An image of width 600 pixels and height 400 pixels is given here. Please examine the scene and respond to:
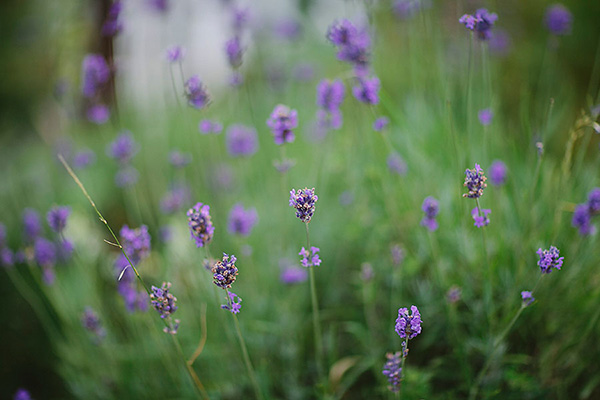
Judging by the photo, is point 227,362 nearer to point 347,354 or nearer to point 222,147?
point 347,354

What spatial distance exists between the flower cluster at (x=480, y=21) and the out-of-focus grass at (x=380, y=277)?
28 centimetres

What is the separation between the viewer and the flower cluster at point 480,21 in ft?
3.93

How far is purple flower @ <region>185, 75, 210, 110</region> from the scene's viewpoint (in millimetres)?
1467

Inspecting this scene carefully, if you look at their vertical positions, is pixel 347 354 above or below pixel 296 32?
below

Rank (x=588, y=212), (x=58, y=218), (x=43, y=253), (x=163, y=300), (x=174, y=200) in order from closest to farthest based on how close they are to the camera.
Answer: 1. (x=163, y=300)
2. (x=588, y=212)
3. (x=58, y=218)
4. (x=43, y=253)
5. (x=174, y=200)

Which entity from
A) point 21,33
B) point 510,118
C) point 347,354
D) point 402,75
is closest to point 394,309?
point 347,354

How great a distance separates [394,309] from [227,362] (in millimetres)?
738

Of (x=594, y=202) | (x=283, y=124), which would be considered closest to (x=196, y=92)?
(x=283, y=124)

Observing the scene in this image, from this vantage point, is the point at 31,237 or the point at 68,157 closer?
the point at 31,237

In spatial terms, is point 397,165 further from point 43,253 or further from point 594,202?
point 43,253

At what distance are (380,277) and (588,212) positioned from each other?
0.87 m

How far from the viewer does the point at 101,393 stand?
5.95ft

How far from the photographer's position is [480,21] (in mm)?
1275

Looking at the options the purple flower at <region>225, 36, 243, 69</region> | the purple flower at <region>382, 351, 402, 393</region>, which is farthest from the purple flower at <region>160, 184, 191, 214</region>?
the purple flower at <region>382, 351, 402, 393</region>
